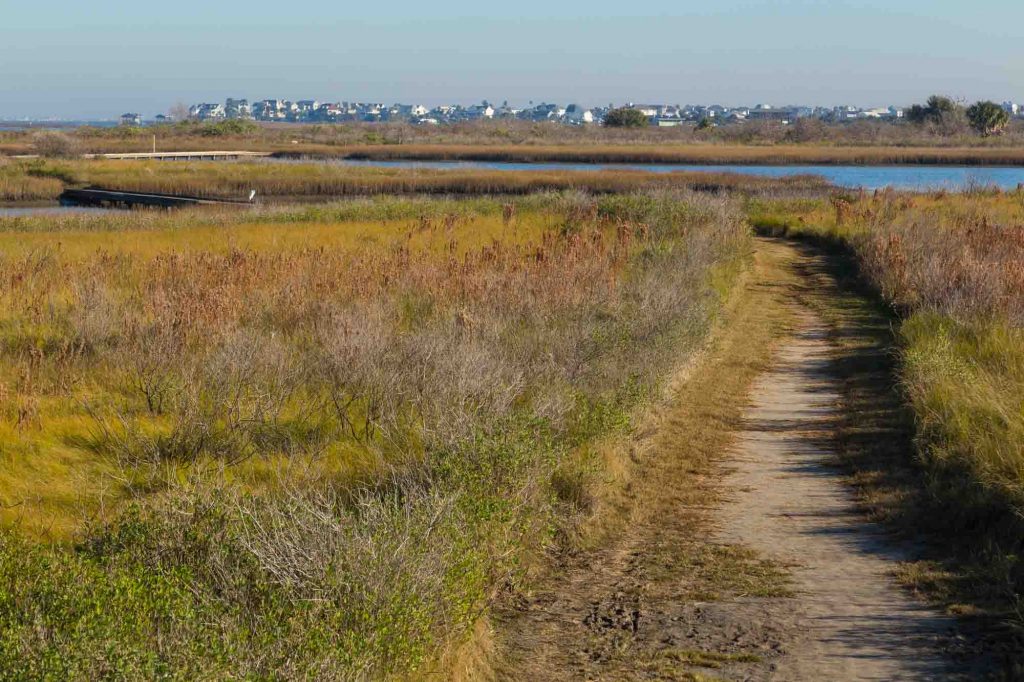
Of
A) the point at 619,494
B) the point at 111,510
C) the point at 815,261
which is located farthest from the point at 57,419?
the point at 815,261

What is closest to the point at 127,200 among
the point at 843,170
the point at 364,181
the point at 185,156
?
the point at 364,181

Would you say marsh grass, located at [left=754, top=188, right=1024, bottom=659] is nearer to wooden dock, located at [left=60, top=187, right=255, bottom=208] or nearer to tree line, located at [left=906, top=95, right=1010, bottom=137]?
wooden dock, located at [left=60, top=187, right=255, bottom=208]

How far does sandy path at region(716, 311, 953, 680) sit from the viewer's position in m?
6.11

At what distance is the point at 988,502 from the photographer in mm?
8094

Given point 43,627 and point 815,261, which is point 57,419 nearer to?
point 43,627

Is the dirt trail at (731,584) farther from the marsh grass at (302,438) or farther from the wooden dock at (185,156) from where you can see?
the wooden dock at (185,156)

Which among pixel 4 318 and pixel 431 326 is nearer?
pixel 431 326

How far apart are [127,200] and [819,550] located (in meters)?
38.4

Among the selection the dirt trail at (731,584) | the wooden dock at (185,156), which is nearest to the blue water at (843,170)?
the wooden dock at (185,156)

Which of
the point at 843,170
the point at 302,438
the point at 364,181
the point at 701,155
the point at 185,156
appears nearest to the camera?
the point at 302,438

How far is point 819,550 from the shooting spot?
7.91 meters

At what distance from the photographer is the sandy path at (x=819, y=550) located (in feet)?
20.0

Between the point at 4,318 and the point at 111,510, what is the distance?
6.96 meters

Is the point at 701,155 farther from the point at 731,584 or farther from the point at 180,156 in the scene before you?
the point at 731,584
